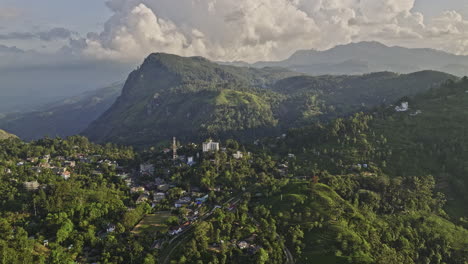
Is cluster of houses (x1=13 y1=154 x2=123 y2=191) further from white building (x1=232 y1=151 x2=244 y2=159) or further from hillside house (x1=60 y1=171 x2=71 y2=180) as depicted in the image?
white building (x1=232 y1=151 x2=244 y2=159)

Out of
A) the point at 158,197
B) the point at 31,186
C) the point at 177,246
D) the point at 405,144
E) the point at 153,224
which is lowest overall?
the point at 177,246

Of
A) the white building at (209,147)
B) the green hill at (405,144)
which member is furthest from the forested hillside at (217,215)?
the white building at (209,147)

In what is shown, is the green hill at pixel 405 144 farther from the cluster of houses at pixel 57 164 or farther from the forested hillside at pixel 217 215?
the cluster of houses at pixel 57 164

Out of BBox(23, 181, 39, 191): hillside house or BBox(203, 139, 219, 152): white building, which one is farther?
BBox(203, 139, 219, 152): white building

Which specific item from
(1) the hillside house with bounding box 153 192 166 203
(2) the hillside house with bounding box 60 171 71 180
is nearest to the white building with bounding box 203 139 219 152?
(1) the hillside house with bounding box 153 192 166 203

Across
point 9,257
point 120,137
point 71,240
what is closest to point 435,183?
point 71,240

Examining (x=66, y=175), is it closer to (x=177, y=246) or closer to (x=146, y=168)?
(x=146, y=168)

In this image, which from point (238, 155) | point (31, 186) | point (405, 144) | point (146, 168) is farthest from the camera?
point (405, 144)

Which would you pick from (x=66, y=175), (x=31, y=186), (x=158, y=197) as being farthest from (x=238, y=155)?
(x=31, y=186)
